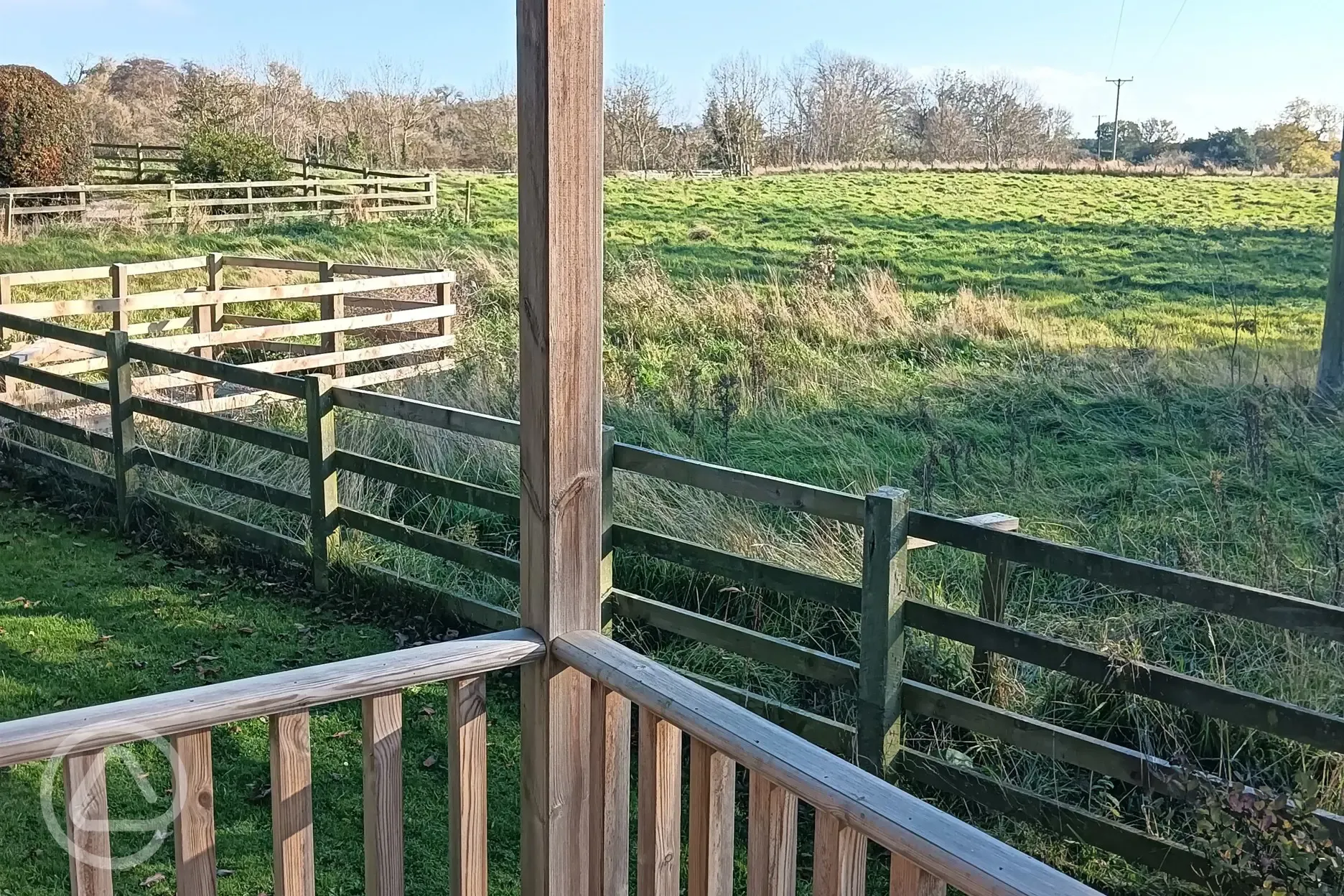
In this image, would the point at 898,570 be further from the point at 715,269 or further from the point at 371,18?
the point at 715,269

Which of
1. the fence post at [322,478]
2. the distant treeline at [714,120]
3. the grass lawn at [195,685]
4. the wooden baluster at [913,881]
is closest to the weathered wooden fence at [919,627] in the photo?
the fence post at [322,478]

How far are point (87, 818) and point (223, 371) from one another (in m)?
3.78

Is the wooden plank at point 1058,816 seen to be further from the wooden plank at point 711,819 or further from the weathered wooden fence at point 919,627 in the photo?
the wooden plank at point 711,819

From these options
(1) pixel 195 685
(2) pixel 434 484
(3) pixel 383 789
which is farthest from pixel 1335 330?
(3) pixel 383 789

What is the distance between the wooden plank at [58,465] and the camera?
541 cm

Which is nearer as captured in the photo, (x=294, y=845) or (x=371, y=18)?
(x=294, y=845)

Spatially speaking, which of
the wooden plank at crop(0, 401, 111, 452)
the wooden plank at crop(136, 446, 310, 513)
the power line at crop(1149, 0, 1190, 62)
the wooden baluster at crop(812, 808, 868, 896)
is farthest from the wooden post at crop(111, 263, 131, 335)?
the power line at crop(1149, 0, 1190, 62)

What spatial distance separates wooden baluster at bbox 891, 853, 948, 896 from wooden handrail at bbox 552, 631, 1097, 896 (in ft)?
0.06

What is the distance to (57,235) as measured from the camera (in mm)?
7539

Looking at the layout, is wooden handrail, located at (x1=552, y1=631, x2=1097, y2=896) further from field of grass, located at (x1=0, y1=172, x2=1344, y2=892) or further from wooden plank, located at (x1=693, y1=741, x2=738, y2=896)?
field of grass, located at (x1=0, y1=172, x2=1344, y2=892)

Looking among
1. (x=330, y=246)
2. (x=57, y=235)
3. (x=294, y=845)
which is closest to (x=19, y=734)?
(x=294, y=845)

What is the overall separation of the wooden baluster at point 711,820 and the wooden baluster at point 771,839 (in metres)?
0.05

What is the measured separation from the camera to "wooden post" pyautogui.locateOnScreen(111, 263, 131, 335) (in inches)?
289

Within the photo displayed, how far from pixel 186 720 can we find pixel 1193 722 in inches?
94.5
